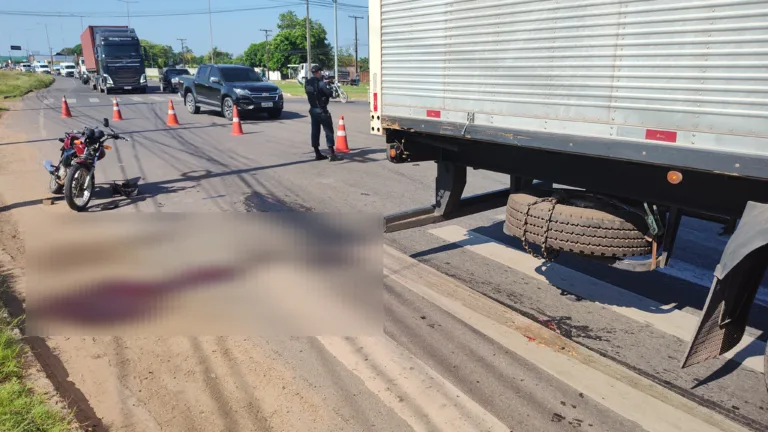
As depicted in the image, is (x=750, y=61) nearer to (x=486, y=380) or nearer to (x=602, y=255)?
(x=602, y=255)

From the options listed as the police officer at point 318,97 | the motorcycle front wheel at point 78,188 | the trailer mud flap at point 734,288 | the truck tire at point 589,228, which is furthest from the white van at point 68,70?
the trailer mud flap at point 734,288

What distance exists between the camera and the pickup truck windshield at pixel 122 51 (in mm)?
29250

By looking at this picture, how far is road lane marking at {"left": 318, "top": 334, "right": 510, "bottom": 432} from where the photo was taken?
309 centimetres

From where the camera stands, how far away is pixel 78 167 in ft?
23.9

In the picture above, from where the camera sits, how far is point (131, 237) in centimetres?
412

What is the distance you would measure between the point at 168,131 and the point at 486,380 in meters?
14.8

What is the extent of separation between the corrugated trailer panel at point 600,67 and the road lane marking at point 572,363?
5.08ft

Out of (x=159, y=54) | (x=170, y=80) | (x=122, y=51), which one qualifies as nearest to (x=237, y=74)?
(x=122, y=51)

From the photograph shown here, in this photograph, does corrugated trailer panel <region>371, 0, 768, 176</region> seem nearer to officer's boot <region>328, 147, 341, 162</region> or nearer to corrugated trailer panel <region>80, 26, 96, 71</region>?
officer's boot <region>328, 147, 341, 162</region>

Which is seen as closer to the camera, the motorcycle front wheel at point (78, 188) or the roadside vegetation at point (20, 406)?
the roadside vegetation at point (20, 406)

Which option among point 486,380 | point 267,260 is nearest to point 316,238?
point 267,260

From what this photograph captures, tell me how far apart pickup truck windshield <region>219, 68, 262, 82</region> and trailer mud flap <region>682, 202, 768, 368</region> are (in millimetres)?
18154

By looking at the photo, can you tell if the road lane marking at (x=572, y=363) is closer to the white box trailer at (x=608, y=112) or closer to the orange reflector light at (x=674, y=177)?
the white box trailer at (x=608, y=112)

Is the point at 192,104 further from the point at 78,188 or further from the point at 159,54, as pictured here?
the point at 159,54
